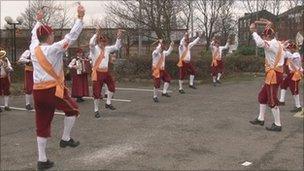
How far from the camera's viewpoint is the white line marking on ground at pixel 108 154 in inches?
773

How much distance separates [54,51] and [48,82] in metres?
0.38

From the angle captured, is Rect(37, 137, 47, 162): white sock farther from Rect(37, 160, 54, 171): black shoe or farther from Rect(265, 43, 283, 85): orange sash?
Rect(265, 43, 283, 85): orange sash

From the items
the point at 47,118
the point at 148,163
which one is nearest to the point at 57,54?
the point at 47,118

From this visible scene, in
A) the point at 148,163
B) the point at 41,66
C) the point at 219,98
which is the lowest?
the point at 148,163

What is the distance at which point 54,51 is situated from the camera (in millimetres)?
6789

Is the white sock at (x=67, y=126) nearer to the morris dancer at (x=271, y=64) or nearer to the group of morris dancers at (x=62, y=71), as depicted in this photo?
the group of morris dancers at (x=62, y=71)

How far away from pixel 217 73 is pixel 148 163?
10377mm

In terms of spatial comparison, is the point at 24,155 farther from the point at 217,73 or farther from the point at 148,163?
the point at 217,73

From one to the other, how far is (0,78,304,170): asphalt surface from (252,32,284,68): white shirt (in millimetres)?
8915

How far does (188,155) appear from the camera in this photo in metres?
19.6

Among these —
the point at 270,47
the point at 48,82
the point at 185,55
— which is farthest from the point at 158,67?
the point at 48,82

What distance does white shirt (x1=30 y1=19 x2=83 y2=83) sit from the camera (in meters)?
6.70

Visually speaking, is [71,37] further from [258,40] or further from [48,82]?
[258,40]

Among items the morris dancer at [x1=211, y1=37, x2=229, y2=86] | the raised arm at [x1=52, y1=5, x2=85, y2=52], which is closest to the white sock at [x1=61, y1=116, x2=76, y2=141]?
the raised arm at [x1=52, y1=5, x2=85, y2=52]
